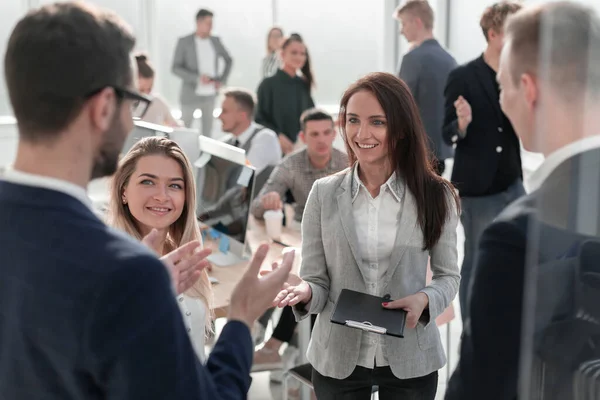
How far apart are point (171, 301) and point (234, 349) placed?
0.24 meters

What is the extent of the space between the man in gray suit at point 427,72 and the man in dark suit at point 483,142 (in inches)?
34.7

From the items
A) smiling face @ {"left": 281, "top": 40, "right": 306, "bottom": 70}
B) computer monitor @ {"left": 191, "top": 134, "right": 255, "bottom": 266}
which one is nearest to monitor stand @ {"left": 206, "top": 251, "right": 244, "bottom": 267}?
computer monitor @ {"left": 191, "top": 134, "right": 255, "bottom": 266}

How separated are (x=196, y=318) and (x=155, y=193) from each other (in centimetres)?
51

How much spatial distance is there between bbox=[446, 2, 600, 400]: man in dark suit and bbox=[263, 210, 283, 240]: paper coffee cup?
2.79 m

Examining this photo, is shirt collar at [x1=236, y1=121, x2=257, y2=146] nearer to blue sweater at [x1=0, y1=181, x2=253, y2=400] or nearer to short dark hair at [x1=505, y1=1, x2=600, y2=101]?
blue sweater at [x1=0, y1=181, x2=253, y2=400]

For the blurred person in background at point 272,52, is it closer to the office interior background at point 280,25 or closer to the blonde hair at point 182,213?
the office interior background at point 280,25

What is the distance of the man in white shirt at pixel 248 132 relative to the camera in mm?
4899

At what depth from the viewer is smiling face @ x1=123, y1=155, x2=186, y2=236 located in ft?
8.09

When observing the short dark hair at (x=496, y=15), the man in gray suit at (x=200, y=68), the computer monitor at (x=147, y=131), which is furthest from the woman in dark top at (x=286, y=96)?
the short dark hair at (x=496, y=15)

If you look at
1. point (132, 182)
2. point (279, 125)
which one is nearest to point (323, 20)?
point (279, 125)

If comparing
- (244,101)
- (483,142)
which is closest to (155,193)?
(483,142)

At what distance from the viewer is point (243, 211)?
11.6ft

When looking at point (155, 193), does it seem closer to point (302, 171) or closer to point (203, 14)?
point (302, 171)

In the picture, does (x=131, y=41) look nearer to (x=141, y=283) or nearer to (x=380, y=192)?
(x=141, y=283)
